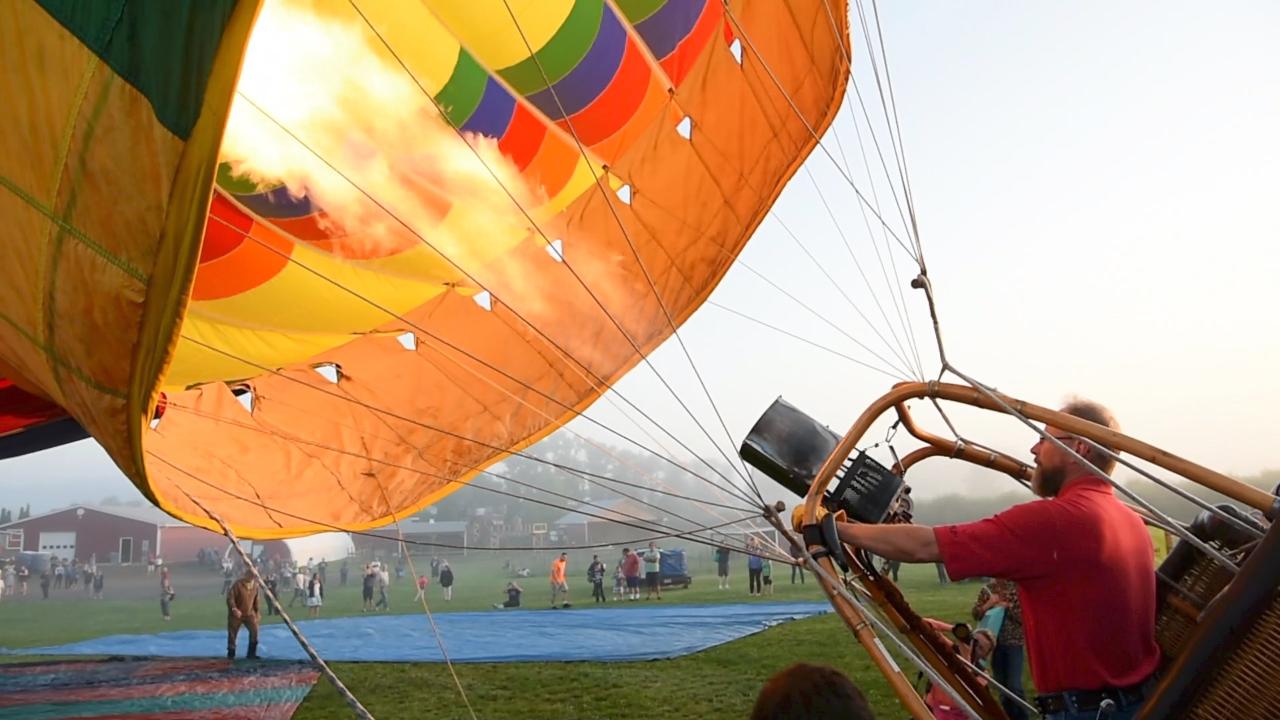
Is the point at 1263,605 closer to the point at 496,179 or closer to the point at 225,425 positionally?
the point at 496,179

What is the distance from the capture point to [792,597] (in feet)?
37.1

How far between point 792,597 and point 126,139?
1067cm

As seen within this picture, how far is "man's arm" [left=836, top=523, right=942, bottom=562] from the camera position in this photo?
1482mm

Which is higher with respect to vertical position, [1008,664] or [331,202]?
[331,202]

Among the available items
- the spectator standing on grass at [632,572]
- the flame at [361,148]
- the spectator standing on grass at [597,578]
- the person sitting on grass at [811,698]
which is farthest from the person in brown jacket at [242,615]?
the person sitting on grass at [811,698]

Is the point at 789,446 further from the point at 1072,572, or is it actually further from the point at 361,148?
the point at 361,148

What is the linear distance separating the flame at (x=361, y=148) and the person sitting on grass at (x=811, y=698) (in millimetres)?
2208

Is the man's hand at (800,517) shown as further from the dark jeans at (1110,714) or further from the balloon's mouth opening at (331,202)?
the balloon's mouth opening at (331,202)

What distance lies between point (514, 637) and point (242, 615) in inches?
89.2

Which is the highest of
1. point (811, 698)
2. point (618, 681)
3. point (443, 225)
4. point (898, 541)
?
point (443, 225)

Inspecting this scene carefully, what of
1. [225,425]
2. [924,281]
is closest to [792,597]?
[225,425]

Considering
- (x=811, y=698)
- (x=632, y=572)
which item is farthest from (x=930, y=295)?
(x=632, y=572)

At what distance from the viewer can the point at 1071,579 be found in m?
1.48

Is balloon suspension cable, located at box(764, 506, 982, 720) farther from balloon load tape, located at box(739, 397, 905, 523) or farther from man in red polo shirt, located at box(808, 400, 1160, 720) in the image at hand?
balloon load tape, located at box(739, 397, 905, 523)
